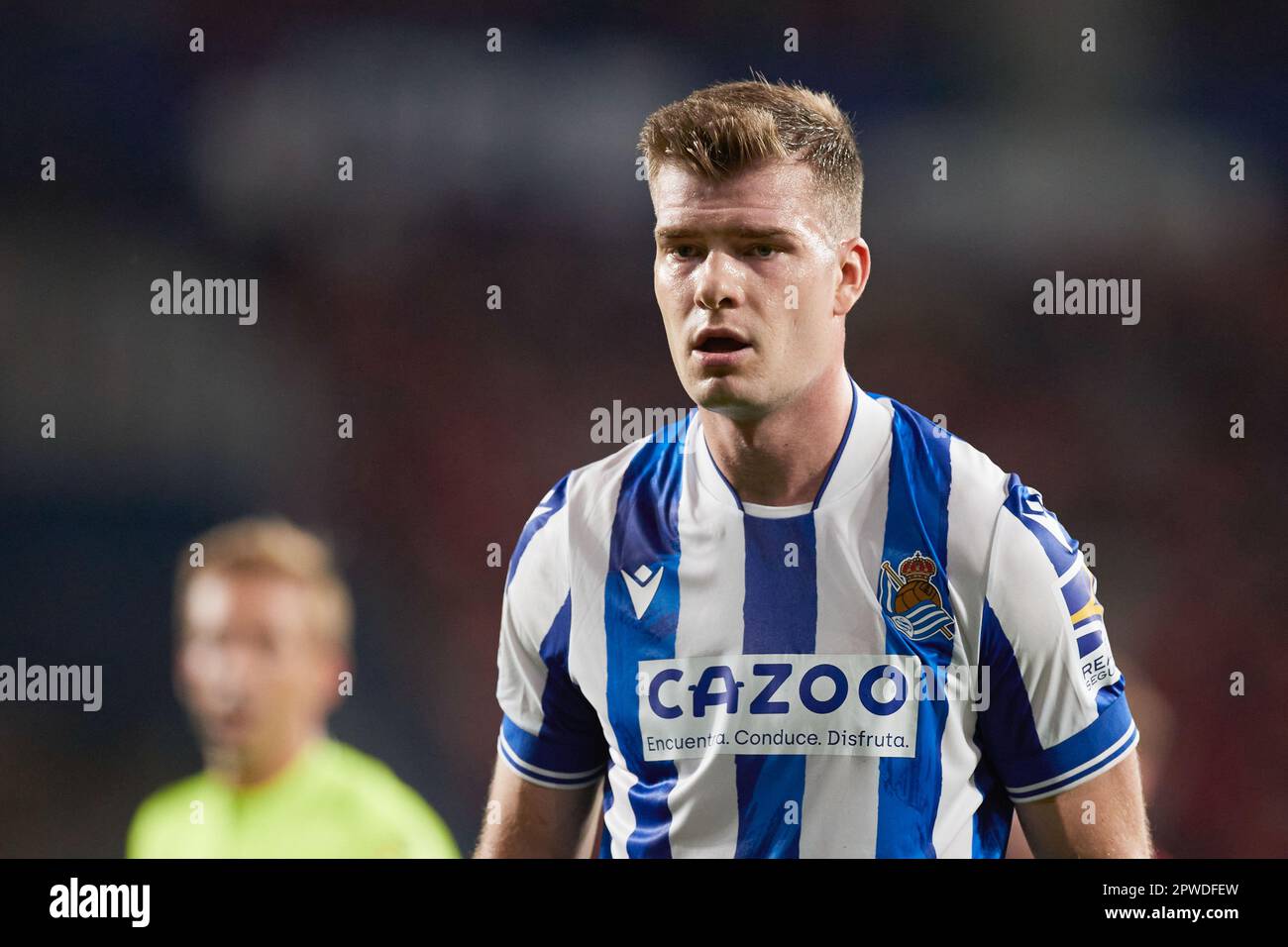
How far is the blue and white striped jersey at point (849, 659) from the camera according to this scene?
2.12 metres

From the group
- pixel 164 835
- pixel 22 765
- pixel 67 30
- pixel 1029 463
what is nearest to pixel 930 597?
pixel 1029 463

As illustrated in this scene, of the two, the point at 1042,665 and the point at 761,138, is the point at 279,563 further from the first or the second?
the point at 1042,665

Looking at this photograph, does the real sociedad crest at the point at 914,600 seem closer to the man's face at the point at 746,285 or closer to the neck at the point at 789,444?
the neck at the point at 789,444

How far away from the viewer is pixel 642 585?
2.26 m

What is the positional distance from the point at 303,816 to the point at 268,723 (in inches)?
12.6

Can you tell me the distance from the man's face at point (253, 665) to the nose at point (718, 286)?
7.34 feet

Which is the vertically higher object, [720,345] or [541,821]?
[720,345]

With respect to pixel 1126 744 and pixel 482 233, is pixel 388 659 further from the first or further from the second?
pixel 1126 744

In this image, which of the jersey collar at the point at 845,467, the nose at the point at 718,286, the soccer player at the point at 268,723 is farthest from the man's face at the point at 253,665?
the nose at the point at 718,286

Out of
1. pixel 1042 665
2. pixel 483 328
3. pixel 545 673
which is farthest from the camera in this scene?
pixel 483 328

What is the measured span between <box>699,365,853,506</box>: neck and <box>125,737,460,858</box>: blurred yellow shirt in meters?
1.96

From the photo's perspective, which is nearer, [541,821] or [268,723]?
[541,821]

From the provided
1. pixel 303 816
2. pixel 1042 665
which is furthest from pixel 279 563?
pixel 1042 665
